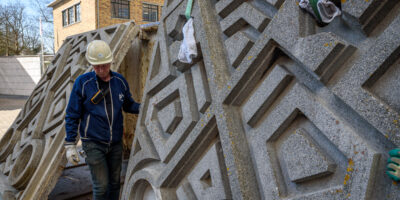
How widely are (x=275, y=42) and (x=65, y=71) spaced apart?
148 inches

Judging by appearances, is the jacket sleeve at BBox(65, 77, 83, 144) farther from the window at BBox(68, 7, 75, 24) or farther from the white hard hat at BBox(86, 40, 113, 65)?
the window at BBox(68, 7, 75, 24)

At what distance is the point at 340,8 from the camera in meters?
1.61

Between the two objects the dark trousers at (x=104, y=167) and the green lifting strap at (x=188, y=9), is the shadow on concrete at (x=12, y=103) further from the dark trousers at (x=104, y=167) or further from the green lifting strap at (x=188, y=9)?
the green lifting strap at (x=188, y=9)

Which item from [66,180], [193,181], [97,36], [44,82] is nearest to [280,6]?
[193,181]

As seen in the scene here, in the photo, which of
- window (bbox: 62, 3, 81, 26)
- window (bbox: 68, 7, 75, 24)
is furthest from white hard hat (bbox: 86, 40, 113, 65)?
window (bbox: 68, 7, 75, 24)

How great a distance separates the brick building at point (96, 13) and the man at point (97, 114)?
17.2m

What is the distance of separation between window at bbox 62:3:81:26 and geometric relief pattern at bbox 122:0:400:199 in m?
20.2

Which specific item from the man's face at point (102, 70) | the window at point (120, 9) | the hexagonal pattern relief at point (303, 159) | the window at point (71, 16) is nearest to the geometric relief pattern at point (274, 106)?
the hexagonal pattern relief at point (303, 159)

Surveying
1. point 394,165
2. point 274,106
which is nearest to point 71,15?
point 274,106

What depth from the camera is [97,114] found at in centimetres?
276

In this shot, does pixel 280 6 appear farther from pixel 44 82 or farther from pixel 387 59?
pixel 44 82

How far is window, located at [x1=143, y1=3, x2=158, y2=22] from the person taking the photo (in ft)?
68.6

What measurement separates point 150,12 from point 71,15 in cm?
592

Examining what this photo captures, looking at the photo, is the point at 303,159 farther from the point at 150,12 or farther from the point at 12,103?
the point at 150,12
